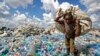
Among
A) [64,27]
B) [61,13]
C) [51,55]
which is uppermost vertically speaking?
[61,13]

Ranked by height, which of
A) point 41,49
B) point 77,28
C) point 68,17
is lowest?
point 41,49

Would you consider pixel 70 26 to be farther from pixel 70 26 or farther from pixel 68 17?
pixel 68 17

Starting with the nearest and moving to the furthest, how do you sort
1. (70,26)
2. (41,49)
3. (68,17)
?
(68,17)
(70,26)
(41,49)

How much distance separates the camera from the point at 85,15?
21.2ft

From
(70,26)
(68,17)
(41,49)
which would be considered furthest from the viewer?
(41,49)

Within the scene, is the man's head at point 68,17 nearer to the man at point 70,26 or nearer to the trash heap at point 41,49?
the man at point 70,26

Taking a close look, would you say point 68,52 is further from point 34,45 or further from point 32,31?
point 32,31

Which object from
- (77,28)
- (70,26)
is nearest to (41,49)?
(70,26)

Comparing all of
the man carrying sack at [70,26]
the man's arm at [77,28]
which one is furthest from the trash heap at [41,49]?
the man's arm at [77,28]

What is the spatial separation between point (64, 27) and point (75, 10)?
74 centimetres

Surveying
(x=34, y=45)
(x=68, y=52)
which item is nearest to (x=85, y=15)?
(x=68, y=52)

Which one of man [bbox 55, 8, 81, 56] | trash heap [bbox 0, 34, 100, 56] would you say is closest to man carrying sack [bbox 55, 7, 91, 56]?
man [bbox 55, 8, 81, 56]

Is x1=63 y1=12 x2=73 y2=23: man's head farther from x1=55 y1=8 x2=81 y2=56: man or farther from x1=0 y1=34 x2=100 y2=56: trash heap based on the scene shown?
x1=0 y1=34 x2=100 y2=56: trash heap

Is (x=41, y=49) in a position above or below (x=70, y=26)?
below
